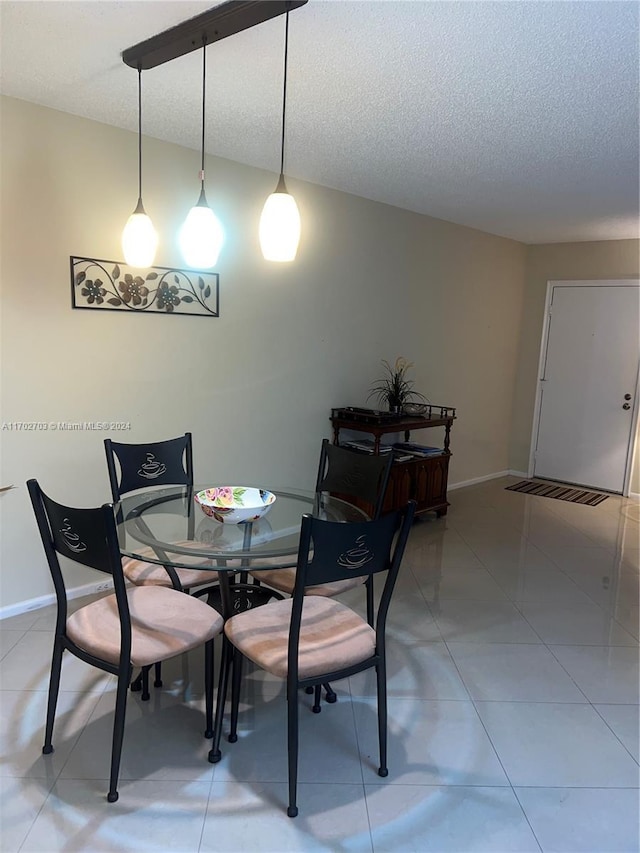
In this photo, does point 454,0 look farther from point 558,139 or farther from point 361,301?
point 361,301

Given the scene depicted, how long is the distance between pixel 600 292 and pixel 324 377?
307cm

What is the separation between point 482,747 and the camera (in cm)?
201

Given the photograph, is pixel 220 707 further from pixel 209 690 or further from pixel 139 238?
pixel 139 238

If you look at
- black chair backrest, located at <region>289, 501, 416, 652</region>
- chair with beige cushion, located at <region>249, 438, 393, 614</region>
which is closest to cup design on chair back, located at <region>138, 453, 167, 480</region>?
chair with beige cushion, located at <region>249, 438, 393, 614</region>

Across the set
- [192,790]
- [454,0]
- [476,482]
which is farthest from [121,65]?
[476,482]

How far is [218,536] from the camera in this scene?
2.07 m

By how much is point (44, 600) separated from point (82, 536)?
1501 mm

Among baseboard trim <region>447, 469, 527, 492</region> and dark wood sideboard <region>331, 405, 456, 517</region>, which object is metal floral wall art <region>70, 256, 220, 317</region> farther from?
baseboard trim <region>447, 469, 527, 492</region>

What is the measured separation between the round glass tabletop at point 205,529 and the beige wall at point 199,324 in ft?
2.28

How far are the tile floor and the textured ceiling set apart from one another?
2.36m

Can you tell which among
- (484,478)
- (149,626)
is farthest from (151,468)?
(484,478)

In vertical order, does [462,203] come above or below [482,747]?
above

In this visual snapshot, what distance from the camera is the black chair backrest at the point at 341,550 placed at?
5.25 ft

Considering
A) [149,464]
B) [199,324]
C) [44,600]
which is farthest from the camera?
[199,324]
